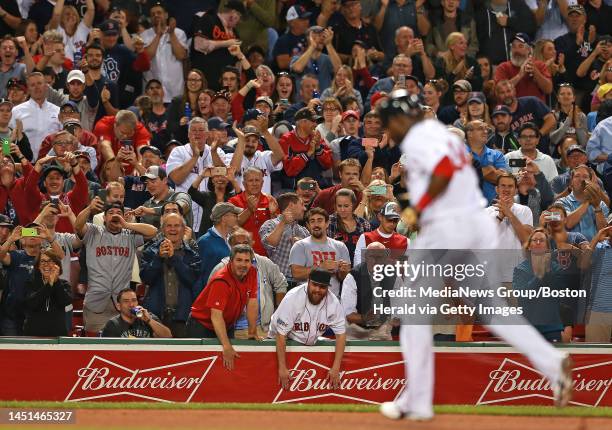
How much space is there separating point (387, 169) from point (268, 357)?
4.37m

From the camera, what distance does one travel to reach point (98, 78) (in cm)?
1812

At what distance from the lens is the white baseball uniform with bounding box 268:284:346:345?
13.0 meters

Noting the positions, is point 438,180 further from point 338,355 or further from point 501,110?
point 501,110

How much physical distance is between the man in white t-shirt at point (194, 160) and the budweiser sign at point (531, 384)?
463 cm

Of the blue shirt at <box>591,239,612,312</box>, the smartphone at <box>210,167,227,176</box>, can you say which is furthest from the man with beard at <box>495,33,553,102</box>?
the smartphone at <box>210,167,227,176</box>

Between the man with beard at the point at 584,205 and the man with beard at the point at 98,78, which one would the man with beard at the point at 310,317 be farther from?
the man with beard at the point at 98,78

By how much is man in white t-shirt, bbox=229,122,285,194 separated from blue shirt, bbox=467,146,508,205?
261 cm

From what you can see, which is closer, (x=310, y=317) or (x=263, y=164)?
(x=310, y=317)

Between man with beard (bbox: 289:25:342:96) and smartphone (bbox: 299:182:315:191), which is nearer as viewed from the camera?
smartphone (bbox: 299:182:315:191)

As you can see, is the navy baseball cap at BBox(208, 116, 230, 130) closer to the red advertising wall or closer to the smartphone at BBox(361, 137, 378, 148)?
the smartphone at BBox(361, 137, 378, 148)

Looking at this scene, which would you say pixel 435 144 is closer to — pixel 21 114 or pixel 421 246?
pixel 421 246

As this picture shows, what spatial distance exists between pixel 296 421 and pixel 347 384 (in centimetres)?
234

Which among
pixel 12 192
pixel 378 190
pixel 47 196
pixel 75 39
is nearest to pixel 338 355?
pixel 378 190

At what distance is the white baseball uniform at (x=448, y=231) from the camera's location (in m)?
8.79
